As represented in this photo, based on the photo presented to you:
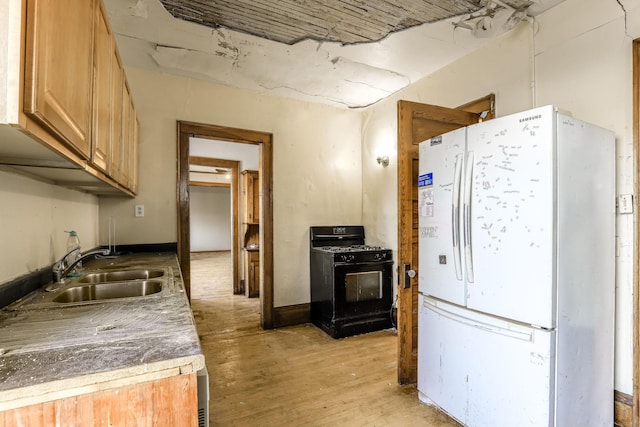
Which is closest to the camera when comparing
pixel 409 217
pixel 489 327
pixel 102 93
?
pixel 102 93

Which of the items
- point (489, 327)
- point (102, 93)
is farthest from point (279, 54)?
point (489, 327)

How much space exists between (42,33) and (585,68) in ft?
8.69

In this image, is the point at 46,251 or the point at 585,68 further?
the point at 585,68

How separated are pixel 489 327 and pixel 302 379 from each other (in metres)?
1.44

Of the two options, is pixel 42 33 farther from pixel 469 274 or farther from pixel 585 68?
pixel 585 68

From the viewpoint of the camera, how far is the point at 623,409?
1751mm

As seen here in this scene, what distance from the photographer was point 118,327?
104 centimetres

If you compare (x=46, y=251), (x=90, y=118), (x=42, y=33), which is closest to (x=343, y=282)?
(x=46, y=251)

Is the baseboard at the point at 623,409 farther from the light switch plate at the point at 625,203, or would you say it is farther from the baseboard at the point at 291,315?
the baseboard at the point at 291,315

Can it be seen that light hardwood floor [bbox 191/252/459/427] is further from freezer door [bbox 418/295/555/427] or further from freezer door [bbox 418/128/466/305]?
freezer door [bbox 418/128/466/305]

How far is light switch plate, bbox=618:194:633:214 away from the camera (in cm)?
175

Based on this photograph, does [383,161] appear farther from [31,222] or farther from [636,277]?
[31,222]

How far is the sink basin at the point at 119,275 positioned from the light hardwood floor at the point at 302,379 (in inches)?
36.6

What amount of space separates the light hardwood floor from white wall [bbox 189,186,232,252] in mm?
7225
